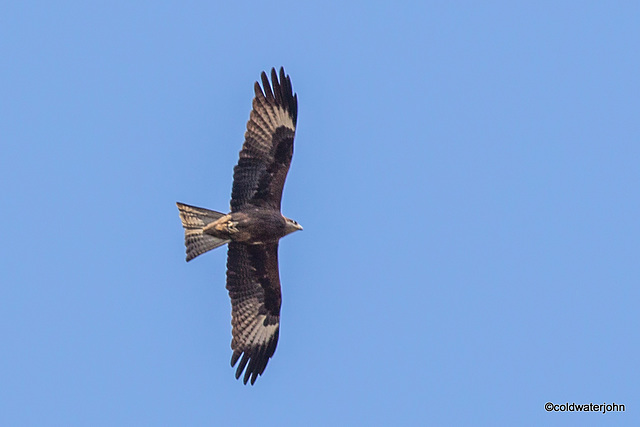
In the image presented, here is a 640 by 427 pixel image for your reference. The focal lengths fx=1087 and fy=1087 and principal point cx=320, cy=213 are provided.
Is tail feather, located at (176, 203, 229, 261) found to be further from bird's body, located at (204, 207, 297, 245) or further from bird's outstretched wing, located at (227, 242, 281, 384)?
bird's outstretched wing, located at (227, 242, 281, 384)

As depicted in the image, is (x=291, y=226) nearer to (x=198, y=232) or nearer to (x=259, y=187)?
(x=259, y=187)

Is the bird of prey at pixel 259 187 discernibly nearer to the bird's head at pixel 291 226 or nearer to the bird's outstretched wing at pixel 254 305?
the bird's head at pixel 291 226

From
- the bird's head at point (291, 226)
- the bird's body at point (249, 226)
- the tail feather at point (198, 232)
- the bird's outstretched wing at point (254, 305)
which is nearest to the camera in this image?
the bird's body at point (249, 226)

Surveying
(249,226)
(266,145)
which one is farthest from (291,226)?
(266,145)

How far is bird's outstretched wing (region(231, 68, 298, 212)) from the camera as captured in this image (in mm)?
14539

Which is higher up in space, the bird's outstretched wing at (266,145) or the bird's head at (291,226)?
the bird's outstretched wing at (266,145)

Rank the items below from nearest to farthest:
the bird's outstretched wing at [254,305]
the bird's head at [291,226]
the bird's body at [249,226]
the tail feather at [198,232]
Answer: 1. the bird's body at [249,226]
2. the tail feather at [198,232]
3. the bird's head at [291,226]
4. the bird's outstretched wing at [254,305]

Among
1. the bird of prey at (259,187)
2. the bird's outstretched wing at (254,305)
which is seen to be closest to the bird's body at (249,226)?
the bird of prey at (259,187)

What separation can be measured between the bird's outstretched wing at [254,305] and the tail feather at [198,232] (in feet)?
1.89

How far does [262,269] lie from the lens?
15.4m

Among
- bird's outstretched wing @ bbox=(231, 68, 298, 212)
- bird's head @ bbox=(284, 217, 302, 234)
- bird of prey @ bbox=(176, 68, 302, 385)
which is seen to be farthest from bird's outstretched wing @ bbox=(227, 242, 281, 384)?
bird's outstretched wing @ bbox=(231, 68, 298, 212)

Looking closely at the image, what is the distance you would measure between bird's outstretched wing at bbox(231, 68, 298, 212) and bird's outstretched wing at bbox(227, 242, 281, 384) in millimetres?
962

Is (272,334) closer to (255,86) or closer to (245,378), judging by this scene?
(245,378)

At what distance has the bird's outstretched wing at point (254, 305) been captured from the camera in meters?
15.3
